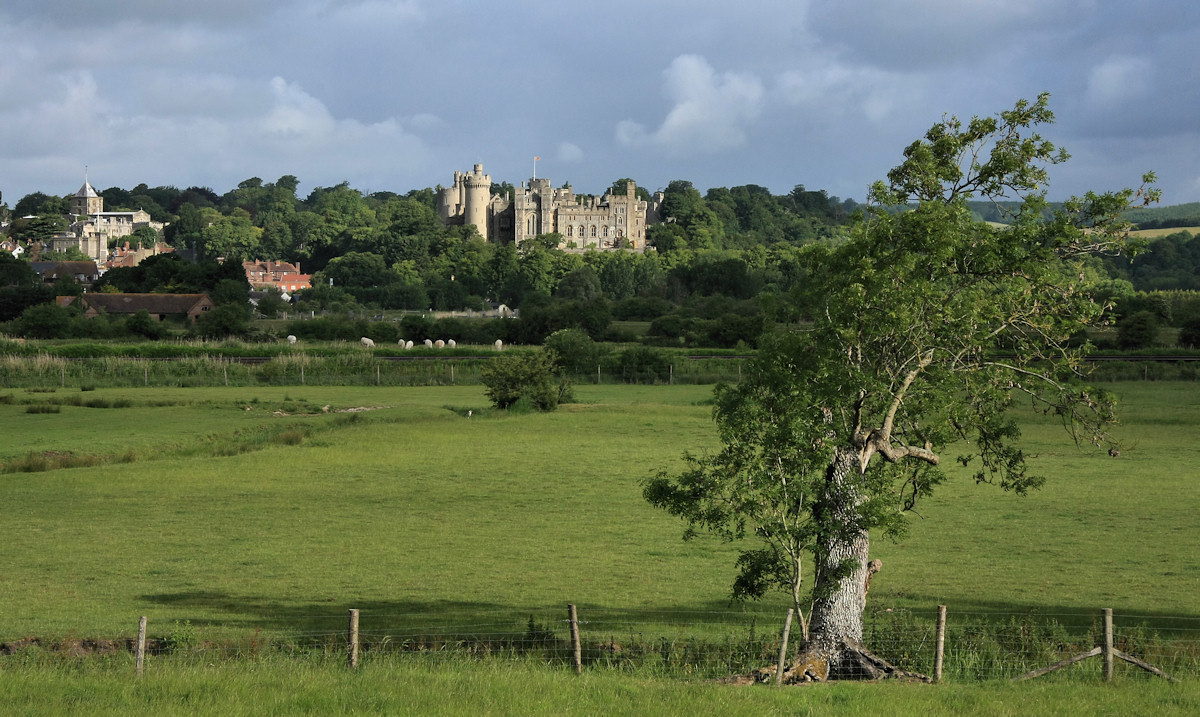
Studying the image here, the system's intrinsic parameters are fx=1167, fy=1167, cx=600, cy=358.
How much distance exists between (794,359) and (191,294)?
9281 cm

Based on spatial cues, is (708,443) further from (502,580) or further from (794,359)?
(794,359)

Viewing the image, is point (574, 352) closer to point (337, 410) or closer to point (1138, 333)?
point (337, 410)

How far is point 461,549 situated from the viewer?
68.9ft

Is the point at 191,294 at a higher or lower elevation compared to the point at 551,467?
higher

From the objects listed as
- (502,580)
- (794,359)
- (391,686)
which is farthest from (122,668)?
(794,359)

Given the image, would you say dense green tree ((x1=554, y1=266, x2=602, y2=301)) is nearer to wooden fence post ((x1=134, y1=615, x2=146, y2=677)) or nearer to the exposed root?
the exposed root

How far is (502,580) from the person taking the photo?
18.5 m

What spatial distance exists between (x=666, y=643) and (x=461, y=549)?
7.38m

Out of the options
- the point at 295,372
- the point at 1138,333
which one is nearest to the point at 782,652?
the point at 295,372

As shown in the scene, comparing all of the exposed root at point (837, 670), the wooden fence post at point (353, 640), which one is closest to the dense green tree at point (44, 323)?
the wooden fence post at point (353, 640)

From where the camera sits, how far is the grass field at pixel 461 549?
14602mm

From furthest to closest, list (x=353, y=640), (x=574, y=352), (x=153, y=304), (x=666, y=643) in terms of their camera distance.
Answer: (x=153, y=304) < (x=574, y=352) < (x=666, y=643) < (x=353, y=640)

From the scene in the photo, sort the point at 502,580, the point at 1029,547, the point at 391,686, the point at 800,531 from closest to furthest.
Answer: the point at 391,686 < the point at 800,531 < the point at 502,580 < the point at 1029,547

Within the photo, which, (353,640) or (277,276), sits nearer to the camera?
(353,640)
